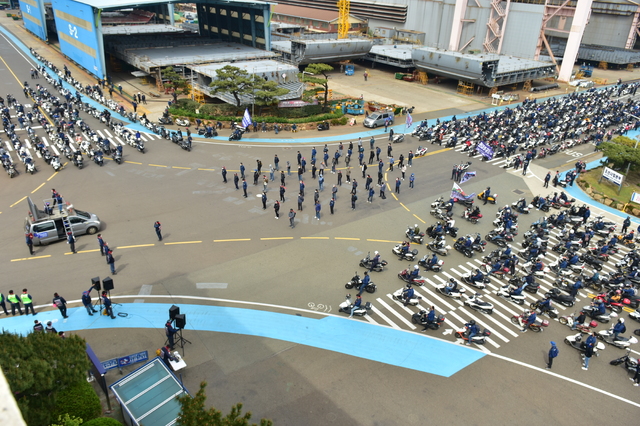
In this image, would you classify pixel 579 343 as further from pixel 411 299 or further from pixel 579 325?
pixel 411 299

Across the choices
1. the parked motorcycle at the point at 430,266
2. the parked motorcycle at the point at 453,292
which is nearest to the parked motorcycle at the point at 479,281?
the parked motorcycle at the point at 453,292

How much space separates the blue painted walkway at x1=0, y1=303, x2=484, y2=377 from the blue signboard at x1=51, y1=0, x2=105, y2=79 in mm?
48944

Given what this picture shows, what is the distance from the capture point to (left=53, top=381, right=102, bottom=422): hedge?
12.2 metres

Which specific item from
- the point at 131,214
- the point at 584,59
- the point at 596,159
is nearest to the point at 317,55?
the point at 596,159

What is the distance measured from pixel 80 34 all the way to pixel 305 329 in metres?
62.2

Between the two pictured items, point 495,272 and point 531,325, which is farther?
point 495,272

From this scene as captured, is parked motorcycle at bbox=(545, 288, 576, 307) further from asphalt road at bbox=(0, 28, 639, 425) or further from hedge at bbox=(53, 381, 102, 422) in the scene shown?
hedge at bbox=(53, 381, 102, 422)

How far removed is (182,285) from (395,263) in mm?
11535

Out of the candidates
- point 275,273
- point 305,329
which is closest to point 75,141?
point 275,273

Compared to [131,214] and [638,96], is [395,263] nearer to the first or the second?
[131,214]

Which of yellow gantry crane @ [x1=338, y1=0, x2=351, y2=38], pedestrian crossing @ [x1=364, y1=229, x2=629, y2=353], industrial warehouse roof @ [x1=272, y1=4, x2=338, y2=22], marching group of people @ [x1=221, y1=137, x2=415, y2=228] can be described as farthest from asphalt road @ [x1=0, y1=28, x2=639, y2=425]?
industrial warehouse roof @ [x1=272, y1=4, x2=338, y2=22]

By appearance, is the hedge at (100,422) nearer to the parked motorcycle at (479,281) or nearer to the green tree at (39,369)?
the green tree at (39,369)

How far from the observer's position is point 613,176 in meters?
37.4

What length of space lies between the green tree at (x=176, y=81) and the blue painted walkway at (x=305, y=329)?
40.0 meters
